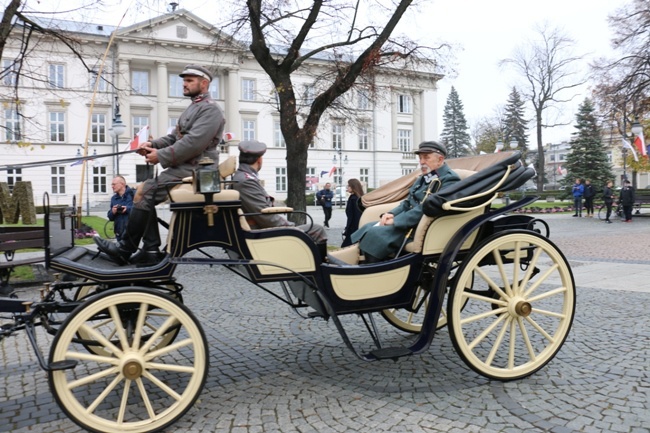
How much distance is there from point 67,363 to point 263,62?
10.0m

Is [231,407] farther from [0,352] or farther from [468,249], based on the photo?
[0,352]

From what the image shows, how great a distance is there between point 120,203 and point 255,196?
581 cm

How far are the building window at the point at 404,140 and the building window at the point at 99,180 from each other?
28727mm

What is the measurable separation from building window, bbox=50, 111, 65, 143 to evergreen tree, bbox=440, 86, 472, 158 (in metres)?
49.1

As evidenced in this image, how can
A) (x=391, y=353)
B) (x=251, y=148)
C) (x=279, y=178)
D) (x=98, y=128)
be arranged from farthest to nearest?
(x=279, y=178) < (x=98, y=128) < (x=251, y=148) < (x=391, y=353)

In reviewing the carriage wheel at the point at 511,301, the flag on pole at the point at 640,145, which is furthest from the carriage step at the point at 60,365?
the flag on pole at the point at 640,145

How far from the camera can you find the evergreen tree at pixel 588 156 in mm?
40812

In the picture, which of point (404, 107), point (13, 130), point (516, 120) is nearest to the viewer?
point (13, 130)

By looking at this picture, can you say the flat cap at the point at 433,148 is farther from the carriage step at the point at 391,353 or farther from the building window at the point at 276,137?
the building window at the point at 276,137

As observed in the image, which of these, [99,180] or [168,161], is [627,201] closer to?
[168,161]

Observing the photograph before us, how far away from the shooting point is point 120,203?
8.95m

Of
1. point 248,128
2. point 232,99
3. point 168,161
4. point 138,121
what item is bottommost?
point 168,161

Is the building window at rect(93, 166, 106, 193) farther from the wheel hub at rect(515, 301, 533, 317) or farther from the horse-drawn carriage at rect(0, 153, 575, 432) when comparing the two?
the wheel hub at rect(515, 301, 533, 317)

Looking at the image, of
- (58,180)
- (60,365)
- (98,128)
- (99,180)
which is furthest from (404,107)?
(60,365)
